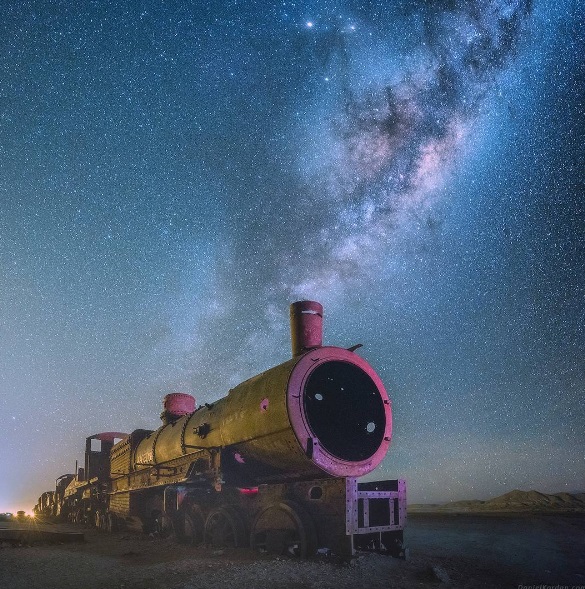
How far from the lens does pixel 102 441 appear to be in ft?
57.0

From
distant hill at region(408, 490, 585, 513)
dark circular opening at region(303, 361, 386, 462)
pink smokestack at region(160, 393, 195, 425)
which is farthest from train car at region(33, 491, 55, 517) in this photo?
dark circular opening at region(303, 361, 386, 462)

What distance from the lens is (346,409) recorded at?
7988 mm

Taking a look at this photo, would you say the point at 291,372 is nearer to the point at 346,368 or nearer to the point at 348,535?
the point at 346,368

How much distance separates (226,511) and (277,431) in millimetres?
2307

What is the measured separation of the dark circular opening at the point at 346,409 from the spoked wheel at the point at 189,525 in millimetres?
3356

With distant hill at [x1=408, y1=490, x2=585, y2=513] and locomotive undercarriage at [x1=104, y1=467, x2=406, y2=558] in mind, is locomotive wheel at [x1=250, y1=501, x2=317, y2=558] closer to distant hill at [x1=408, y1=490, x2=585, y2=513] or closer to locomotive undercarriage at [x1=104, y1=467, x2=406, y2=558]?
locomotive undercarriage at [x1=104, y1=467, x2=406, y2=558]

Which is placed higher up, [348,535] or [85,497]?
[348,535]

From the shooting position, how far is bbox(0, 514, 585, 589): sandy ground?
5543 millimetres

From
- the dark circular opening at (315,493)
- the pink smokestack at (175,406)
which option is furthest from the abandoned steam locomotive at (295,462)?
the pink smokestack at (175,406)

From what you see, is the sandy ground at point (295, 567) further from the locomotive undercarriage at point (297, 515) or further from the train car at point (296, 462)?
the train car at point (296, 462)

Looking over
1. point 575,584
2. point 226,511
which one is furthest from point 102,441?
point 575,584

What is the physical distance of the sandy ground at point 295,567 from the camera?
554 centimetres

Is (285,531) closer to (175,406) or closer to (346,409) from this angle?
(346,409)

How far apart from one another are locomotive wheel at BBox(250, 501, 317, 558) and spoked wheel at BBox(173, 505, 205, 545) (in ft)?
6.59
